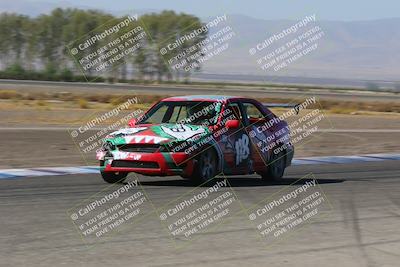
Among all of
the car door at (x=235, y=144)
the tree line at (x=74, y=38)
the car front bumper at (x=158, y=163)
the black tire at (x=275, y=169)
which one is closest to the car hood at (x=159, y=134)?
the car front bumper at (x=158, y=163)

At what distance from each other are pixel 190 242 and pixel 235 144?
479 centimetres

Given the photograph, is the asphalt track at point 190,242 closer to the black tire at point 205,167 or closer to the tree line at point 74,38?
the black tire at point 205,167

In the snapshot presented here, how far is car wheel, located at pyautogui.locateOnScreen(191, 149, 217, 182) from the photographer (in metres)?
11.6

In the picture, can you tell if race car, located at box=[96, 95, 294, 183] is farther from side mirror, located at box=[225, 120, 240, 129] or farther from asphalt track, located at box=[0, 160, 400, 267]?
asphalt track, located at box=[0, 160, 400, 267]

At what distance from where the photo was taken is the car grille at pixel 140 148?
11516 mm

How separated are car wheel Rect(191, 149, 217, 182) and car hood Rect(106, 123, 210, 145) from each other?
31cm

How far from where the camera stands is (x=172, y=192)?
11188 mm

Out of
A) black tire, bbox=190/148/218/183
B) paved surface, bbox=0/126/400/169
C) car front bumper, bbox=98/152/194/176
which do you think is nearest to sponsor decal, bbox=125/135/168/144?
car front bumper, bbox=98/152/194/176

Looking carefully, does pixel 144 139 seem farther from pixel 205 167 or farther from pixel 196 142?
pixel 205 167

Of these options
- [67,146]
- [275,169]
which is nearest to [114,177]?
[275,169]

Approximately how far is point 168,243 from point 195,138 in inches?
163

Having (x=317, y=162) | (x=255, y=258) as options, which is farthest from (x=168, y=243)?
(x=317, y=162)

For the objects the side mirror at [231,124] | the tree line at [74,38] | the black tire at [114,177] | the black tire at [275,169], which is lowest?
the black tire at [275,169]

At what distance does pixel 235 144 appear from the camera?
12266 mm
